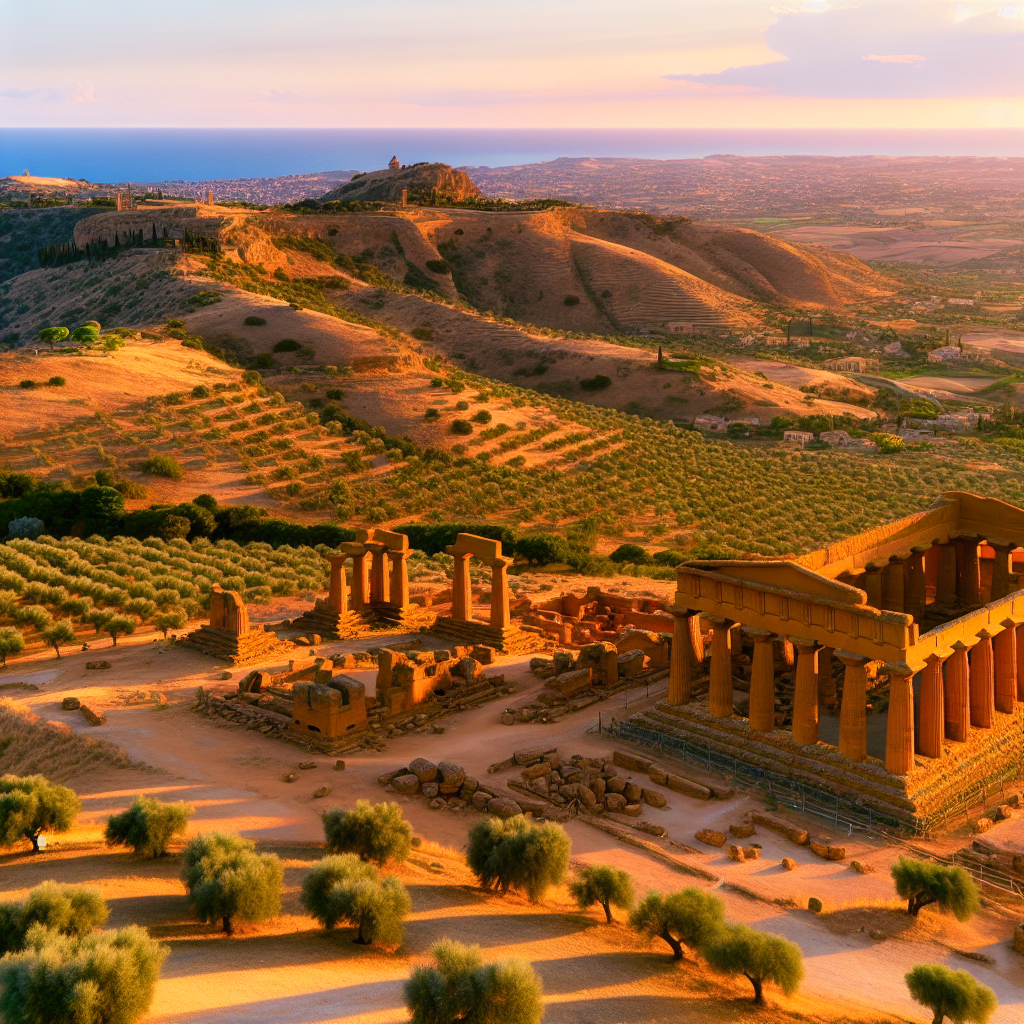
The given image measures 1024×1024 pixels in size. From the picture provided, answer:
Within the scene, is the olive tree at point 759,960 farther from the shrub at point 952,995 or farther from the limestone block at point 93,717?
the limestone block at point 93,717

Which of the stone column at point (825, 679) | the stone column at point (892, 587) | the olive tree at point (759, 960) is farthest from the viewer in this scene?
the stone column at point (892, 587)

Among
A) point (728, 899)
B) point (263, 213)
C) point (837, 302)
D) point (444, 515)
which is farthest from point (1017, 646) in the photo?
point (837, 302)

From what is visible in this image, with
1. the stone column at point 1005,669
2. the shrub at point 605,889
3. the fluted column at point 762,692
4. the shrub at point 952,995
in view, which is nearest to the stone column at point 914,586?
the stone column at point 1005,669

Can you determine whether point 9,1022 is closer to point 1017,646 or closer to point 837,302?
point 1017,646

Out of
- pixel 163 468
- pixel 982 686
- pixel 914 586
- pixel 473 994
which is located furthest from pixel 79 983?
pixel 163 468

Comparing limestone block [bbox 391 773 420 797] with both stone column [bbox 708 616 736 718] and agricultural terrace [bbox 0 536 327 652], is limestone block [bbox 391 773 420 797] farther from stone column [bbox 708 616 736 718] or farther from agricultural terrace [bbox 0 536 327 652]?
agricultural terrace [bbox 0 536 327 652]

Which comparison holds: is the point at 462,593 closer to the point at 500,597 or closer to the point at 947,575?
the point at 500,597
